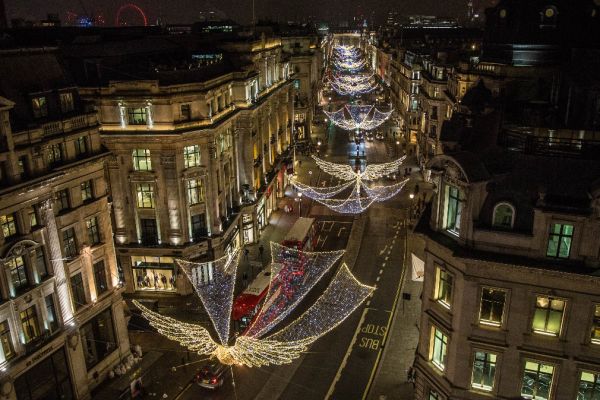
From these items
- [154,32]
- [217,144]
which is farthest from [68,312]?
[154,32]

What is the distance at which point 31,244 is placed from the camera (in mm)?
35812

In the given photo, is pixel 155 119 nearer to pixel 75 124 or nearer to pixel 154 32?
pixel 75 124

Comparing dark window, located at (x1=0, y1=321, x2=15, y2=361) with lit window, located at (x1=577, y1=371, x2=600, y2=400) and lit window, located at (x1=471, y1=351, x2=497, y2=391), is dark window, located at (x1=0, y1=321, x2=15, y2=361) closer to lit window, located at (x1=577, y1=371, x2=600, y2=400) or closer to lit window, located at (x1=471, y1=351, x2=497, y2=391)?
lit window, located at (x1=471, y1=351, x2=497, y2=391)

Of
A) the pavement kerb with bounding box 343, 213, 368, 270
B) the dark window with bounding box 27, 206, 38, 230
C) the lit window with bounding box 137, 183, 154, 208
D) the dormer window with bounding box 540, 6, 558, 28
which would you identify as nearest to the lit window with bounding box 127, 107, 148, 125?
the lit window with bounding box 137, 183, 154, 208

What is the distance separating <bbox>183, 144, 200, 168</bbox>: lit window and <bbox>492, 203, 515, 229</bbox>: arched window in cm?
3544

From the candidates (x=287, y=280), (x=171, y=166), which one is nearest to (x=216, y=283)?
(x=287, y=280)

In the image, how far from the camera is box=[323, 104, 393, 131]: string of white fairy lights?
126m

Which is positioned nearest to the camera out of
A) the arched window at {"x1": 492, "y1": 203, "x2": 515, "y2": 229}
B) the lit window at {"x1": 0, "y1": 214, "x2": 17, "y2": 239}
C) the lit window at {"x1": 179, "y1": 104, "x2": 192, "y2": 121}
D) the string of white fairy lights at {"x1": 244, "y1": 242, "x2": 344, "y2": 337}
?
the arched window at {"x1": 492, "y1": 203, "x2": 515, "y2": 229}

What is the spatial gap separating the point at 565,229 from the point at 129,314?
40.1 meters

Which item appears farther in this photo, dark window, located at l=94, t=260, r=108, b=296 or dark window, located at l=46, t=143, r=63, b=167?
dark window, located at l=94, t=260, r=108, b=296

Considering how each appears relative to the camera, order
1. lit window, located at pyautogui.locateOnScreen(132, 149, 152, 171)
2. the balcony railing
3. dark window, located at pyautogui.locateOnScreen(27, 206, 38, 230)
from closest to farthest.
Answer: the balcony railing, dark window, located at pyautogui.locateOnScreen(27, 206, 38, 230), lit window, located at pyautogui.locateOnScreen(132, 149, 152, 171)

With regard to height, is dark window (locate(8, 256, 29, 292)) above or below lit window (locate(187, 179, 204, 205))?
above

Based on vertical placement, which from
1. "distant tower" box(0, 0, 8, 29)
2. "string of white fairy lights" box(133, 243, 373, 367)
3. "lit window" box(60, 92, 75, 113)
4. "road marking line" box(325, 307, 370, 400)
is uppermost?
"distant tower" box(0, 0, 8, 29)

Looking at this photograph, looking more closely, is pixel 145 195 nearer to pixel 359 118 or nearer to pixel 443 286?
pixel 443 286
